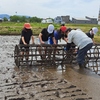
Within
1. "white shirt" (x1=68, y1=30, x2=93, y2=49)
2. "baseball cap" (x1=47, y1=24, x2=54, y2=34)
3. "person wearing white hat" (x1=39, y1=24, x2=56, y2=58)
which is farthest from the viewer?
"person wearing white hat" (x1=39, y1=24, x2=56, y2=58)

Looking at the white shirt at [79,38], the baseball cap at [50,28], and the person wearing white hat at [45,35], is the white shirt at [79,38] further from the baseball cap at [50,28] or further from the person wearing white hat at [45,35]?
the person wearing white hat at [45,35]

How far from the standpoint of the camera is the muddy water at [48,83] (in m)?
5.72

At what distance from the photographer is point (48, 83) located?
6.81 meters

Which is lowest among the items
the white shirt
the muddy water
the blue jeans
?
the muddy water

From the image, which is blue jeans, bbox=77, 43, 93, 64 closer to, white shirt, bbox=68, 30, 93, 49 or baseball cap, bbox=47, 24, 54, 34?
white shirt, bbox=68, 30, 93, 49

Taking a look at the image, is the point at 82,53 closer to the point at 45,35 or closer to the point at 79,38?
the point at 79,38

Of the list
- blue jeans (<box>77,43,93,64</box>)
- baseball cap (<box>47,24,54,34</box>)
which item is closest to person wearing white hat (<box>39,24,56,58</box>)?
baseball cap (<box>47,24,54,34</box>)

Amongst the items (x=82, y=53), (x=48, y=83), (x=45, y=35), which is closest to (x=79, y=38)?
(x=82, y=53)

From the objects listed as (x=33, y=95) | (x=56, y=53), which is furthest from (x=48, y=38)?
(x=33, y=95)

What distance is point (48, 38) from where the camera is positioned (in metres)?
10.2

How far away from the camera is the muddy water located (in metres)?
5.72

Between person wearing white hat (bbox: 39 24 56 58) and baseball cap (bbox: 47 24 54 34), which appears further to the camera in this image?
person wearing white hat (bbox: 39 24 56 58)

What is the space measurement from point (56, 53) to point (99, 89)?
3.33m

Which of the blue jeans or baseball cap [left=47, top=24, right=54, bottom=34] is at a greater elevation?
baseball cap [left=47, top=24, right=54, bottom=34]
